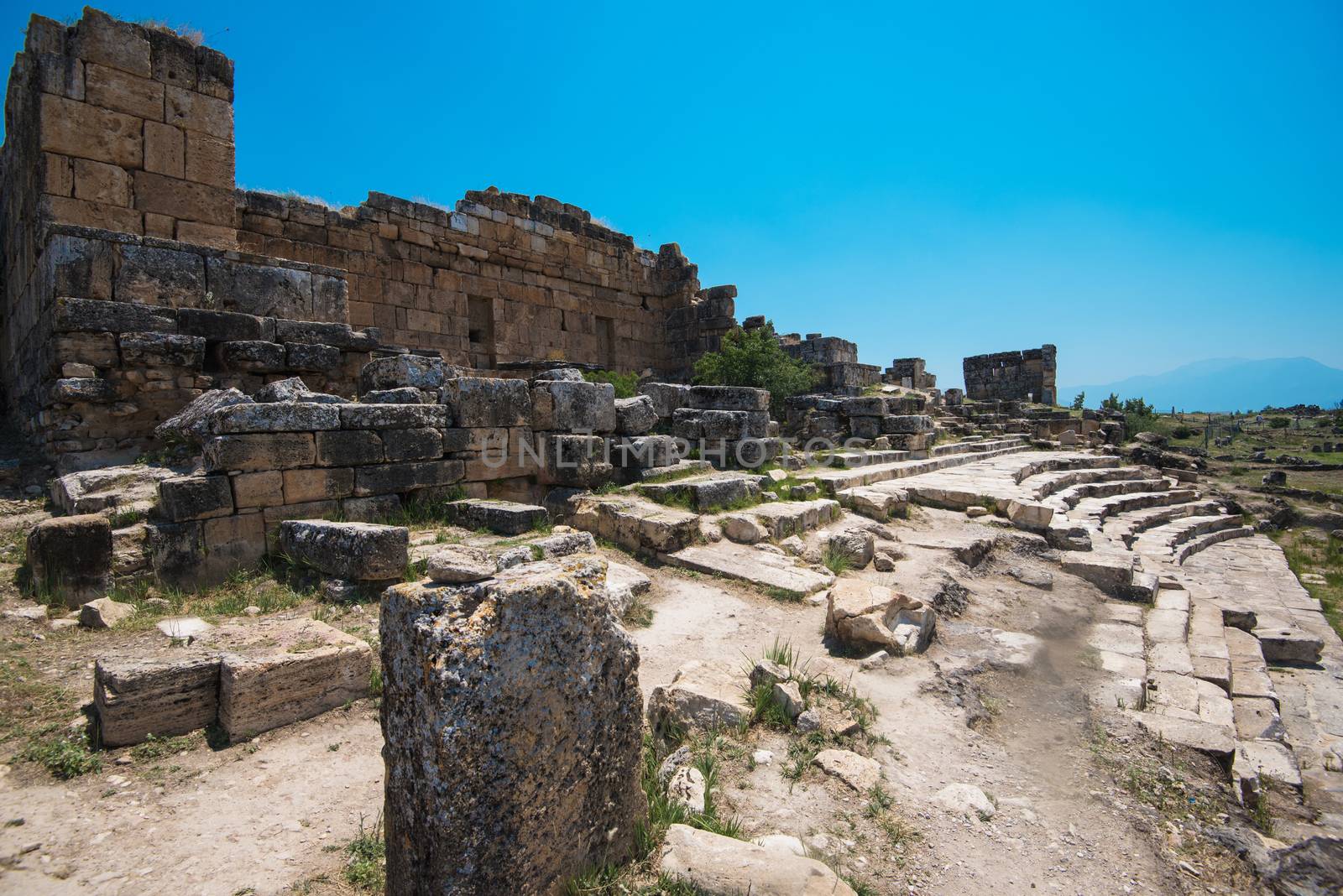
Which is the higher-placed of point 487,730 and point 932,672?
point 487,730

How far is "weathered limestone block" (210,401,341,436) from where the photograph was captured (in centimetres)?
533

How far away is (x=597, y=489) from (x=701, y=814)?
17.1ft

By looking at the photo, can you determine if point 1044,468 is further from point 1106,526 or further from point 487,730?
point 487,730

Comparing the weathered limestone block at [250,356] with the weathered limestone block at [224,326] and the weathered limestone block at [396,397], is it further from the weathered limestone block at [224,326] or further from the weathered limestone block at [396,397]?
the weathered limestone block at [396,397]

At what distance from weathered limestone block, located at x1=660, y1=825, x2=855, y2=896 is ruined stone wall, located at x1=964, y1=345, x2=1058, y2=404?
26.6 metres

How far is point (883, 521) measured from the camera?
8.50m

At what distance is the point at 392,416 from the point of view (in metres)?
6.34

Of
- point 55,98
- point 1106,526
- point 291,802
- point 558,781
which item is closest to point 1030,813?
point 558,781

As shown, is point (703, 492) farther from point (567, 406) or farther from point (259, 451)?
point (259, 451)

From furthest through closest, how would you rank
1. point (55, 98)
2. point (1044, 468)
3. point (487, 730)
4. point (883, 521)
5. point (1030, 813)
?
1. point (1044, 468)
2. point (883, 521)
3. point (55, 98)
4. point (1030, 813)
5. point (487, 730)

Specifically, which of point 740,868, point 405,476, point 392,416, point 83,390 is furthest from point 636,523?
point 83,390

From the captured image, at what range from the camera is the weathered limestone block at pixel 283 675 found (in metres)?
3.37

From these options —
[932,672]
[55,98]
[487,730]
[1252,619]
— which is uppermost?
[55,98]

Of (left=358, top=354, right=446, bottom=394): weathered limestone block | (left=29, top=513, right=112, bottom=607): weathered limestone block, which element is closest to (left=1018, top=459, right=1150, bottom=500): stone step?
(left=358, top=354, right=446, bottom=394): weathered limestone block
